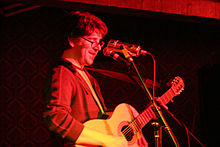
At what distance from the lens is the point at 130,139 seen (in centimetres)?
185

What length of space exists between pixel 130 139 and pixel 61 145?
21.9 inches

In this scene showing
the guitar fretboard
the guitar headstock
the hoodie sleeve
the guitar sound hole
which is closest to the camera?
the hoodie sleeve

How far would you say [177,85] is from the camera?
2.30 meters

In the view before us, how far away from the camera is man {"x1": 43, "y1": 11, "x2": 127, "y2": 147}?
1718mm

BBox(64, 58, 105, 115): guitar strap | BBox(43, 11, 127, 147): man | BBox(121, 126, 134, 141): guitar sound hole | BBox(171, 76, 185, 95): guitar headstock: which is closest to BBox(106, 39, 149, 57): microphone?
BBox(43, 11, 127, 147): man

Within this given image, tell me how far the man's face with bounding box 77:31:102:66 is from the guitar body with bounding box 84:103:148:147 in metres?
0.52

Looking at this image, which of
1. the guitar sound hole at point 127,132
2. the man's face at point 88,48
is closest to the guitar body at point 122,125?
the guitar sound hole at point 127,132

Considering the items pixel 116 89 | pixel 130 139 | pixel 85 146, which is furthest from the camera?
pixel 116 89

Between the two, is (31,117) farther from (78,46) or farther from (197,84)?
(197,84)

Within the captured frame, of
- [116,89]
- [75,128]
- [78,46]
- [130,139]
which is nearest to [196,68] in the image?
[116,89]

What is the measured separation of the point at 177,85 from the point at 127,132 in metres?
0.80

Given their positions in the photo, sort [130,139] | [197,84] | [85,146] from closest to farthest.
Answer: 1. [85,146]
2. [130,139]
3. [197,84]

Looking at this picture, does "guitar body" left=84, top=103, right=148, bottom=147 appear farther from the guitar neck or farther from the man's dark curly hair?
the man's dark curly hair

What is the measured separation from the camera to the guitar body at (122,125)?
1.77 metres
